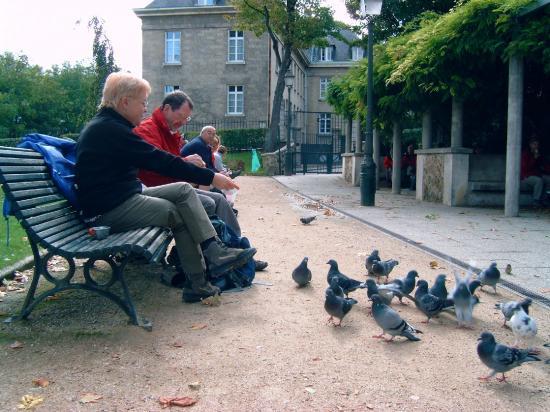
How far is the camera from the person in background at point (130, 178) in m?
4.97

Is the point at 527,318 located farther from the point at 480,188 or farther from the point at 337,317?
the point at 480,188

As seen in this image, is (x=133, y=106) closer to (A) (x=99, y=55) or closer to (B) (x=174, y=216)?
(B) (x=174, y=216)

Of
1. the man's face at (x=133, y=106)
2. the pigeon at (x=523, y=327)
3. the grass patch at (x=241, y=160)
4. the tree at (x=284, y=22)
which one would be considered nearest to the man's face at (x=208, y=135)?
the man's face at (x=133, y=106)

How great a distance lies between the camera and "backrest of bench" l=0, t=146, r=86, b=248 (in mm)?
4406

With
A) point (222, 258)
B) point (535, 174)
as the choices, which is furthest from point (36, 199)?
point (535, 174)

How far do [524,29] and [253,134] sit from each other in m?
29.9

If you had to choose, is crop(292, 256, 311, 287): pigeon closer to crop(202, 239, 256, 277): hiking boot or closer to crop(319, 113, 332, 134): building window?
crop(202, 239, 256, 277): hiking boot

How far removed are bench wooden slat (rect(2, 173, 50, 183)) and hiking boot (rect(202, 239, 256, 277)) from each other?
5.14 ft

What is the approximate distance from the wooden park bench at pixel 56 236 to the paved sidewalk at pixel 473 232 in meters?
3.96

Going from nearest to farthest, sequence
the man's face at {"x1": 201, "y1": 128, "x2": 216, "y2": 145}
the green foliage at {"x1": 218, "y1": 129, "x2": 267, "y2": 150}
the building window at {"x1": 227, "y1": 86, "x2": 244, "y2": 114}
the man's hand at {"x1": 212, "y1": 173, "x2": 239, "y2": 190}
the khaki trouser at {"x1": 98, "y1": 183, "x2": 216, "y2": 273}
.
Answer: the khaki trouser at {"x1": 98, "y1": 183, "x2": 216, "y2": 273} < the man's hand at {"x1": 212, "y1": 173, "x2": 239, "y2": 190} < the man's face at {"x1": 201, "y1": 128, "x2": 216, "y2": 145} < the green foliage at {"x1": 218, "y1": 129, "x2": 267, "y2": 150} < the building window at {"x1": 227, "y1": 86, "x2": 244, "y2": 114}

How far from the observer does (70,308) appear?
17.2 feet

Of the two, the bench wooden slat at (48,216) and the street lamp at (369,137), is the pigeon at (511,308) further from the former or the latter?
the street lamp at (369,137)

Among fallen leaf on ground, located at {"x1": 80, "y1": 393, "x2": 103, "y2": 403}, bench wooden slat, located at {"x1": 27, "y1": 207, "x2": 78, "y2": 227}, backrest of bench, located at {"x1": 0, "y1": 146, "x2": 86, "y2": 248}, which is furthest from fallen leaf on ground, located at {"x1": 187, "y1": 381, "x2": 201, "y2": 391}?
bench wooden slat, located at {"x1": 27, "y1": 207, "x2": 78, "y2": 227}

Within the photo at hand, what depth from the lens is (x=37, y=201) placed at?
4664 millimetres
